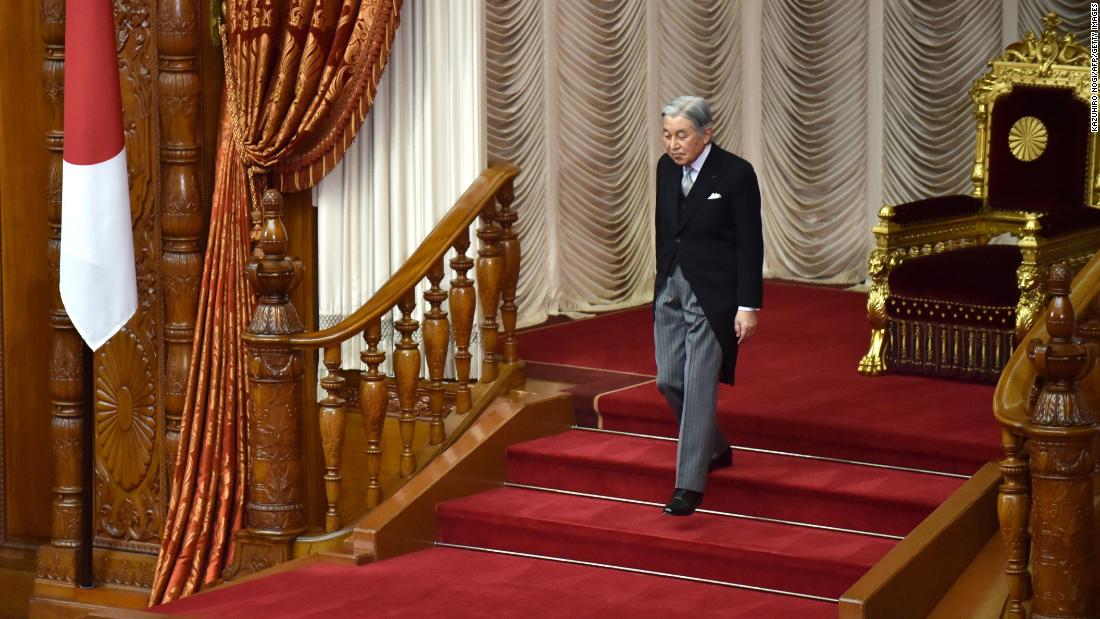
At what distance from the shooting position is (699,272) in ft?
18.9

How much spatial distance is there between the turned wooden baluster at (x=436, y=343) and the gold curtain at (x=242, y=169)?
0.76 m

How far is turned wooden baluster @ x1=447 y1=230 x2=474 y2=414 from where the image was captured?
21.5ft

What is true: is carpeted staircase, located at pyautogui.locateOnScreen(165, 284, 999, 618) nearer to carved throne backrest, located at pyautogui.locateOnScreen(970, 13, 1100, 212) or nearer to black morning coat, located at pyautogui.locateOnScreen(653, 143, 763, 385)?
black morning coat, located at pyautogui.locateOnScreen(653, 143, 763, 385)

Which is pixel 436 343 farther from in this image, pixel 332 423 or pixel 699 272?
pixel 699 272

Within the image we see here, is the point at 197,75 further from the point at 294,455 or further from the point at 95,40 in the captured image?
the point at 294,455

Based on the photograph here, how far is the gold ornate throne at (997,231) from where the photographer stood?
22.4ft

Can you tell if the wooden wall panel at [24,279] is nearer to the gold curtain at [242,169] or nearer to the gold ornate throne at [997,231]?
the gold curtain at [242,169]

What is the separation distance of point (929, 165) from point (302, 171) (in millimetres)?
3657

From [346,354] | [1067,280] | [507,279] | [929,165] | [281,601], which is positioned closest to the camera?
[1067,280]

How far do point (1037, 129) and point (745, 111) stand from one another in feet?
6.86

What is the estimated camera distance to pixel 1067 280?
4996mm

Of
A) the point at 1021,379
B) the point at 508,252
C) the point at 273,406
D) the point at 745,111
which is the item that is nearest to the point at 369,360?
the point at 273,406

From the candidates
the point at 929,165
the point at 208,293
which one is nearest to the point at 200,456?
the point at 208,293

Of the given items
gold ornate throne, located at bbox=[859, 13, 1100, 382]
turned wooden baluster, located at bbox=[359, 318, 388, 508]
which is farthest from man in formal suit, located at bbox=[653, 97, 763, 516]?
gold ornate throne, located at bbox=[859, 13, 1100, 382]
